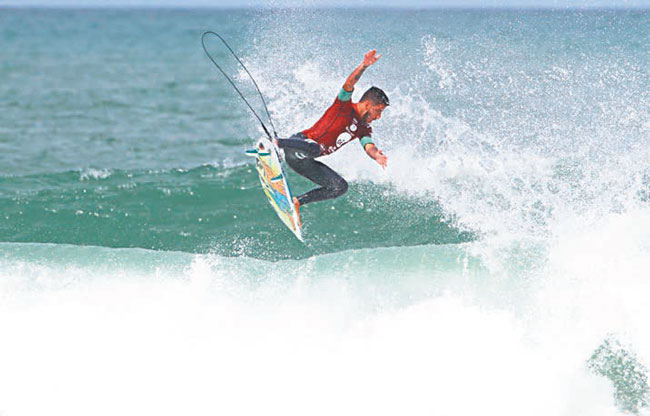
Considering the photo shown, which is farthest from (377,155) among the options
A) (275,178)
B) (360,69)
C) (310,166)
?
(275,178)

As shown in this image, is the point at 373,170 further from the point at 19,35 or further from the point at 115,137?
the point at 19,35

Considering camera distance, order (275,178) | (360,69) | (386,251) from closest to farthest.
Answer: (360,69) → (275,178) → (386,251)

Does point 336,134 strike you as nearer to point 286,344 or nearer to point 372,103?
point 372,103

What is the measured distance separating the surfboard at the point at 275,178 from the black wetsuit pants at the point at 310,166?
139mm

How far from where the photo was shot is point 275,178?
24.4 feet

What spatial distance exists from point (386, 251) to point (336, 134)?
4.81 ft

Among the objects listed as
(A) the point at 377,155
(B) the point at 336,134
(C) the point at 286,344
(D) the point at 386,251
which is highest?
(A) the point at 377,155

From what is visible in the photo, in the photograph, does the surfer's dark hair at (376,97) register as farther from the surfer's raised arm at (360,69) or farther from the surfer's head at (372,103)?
the surfer's raised arm at (360,69)

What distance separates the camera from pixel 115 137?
19375mm

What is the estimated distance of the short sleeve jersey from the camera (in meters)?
7.14

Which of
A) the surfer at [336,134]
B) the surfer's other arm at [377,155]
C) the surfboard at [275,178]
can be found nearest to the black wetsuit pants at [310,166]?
the surfer at [336,134]

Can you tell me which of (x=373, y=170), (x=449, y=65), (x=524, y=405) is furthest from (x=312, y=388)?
(x=449, y=65)

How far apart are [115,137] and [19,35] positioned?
56366 millimetres

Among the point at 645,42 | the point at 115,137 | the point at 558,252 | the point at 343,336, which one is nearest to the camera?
the point at 343,336
